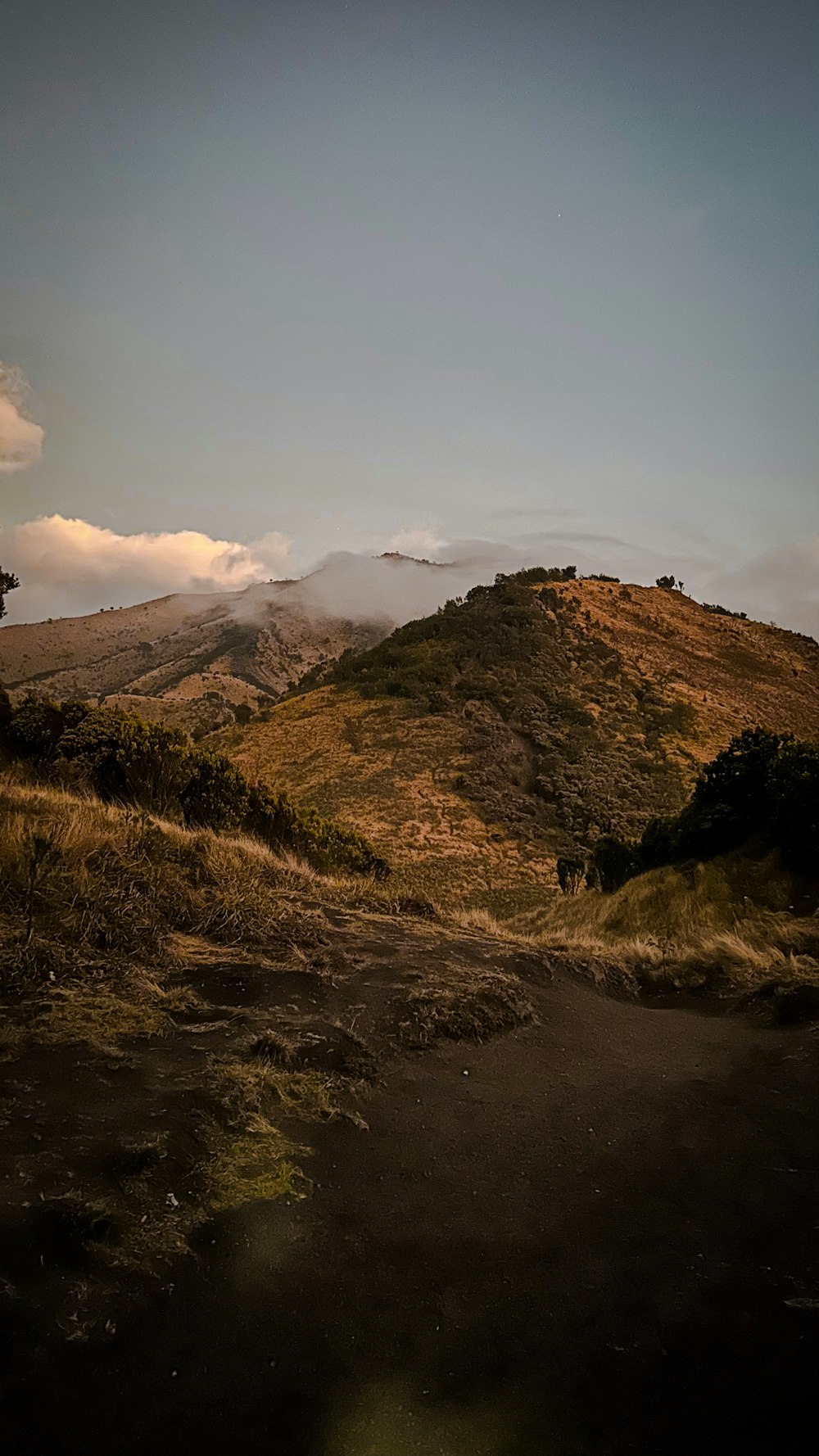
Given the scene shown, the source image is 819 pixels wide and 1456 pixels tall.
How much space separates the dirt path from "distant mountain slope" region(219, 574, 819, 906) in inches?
991

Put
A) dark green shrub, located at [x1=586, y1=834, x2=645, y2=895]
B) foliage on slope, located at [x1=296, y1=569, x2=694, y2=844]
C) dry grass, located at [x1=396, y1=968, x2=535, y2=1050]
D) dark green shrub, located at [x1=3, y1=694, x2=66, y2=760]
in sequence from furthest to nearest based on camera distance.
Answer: foliage on slope, located at [x1=296, y1=569, x2=694, y2=844] → dark green shrub, located at [x1=586, y1=834, x2=645, y2=895] → dark green shrub, located at [x1=3, y1=694, x2=66, y2=760] → dry grass, located at [x1=396, y1=968, x2=535, y2=1050]

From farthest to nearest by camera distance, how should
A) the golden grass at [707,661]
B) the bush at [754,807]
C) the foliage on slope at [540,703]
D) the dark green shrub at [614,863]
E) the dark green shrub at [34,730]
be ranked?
the golden grass at [707,661], the foliage on slope at [540,703], the dark green shrub at [614,863], the dark green shrub at [34,730], the bush at [754,807]

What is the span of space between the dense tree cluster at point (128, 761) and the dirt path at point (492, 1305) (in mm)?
7917

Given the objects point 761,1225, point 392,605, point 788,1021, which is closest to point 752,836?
point 788,1021

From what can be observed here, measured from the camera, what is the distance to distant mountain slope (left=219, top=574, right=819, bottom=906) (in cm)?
3691

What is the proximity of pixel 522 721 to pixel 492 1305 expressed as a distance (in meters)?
45.9

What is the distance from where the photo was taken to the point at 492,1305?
299 cm

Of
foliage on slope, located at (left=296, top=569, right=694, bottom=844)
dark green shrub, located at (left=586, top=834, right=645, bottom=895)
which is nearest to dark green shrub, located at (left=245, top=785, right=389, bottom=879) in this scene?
dark green shrub, located at (left=586, top=834, right=645, bottom=895)

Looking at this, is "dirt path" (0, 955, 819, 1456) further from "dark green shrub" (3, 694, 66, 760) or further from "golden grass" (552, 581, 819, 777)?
"golden grass" (552, 581, 819, 777)

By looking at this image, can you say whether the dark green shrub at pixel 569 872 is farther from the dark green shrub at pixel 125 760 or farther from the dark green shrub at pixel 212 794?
the dark green shrub at pixel 125 760

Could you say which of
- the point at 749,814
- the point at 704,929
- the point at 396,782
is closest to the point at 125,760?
the point at 704,929

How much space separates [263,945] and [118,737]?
224 inches

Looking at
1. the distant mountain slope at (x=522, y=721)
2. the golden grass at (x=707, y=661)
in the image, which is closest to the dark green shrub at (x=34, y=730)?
the distant mountain slope at (x=522, y=721)

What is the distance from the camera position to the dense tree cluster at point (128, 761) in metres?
11.3
